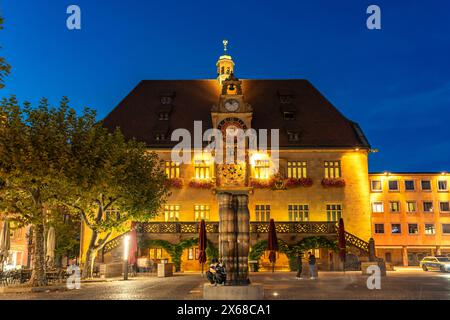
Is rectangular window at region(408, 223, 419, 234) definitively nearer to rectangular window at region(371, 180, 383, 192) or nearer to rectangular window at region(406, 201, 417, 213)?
rectangular window at region(406, 201, 417, 213)

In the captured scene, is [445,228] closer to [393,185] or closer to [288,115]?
[393,185]

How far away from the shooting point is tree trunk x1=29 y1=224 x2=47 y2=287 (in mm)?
25250

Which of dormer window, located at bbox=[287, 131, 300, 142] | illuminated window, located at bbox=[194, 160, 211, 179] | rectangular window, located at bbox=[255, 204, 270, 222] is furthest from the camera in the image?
dormer window, located at bbox=[287, 131, 300, 142]

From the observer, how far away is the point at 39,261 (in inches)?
1009

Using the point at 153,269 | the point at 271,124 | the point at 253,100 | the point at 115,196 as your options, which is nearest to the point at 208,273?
the point at 115,196

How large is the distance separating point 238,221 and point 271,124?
31.4 meters

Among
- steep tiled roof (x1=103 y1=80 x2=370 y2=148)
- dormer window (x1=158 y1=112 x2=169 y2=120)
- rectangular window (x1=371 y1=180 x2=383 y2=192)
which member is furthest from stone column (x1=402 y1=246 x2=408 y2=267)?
dormer window (x1=158 y1=112 x2=169 y2=120)

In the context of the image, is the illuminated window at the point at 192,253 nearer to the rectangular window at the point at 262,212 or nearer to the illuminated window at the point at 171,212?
the illuminated window at the point at 171,212

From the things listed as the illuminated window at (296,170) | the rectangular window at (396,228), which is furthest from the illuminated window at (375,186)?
the illuminated window at (296,170)

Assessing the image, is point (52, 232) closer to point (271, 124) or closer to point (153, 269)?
point (153, 269)

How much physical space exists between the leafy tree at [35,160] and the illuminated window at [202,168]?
772 inches

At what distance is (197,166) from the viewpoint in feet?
152

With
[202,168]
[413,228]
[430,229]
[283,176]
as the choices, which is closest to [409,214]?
[413,228]
